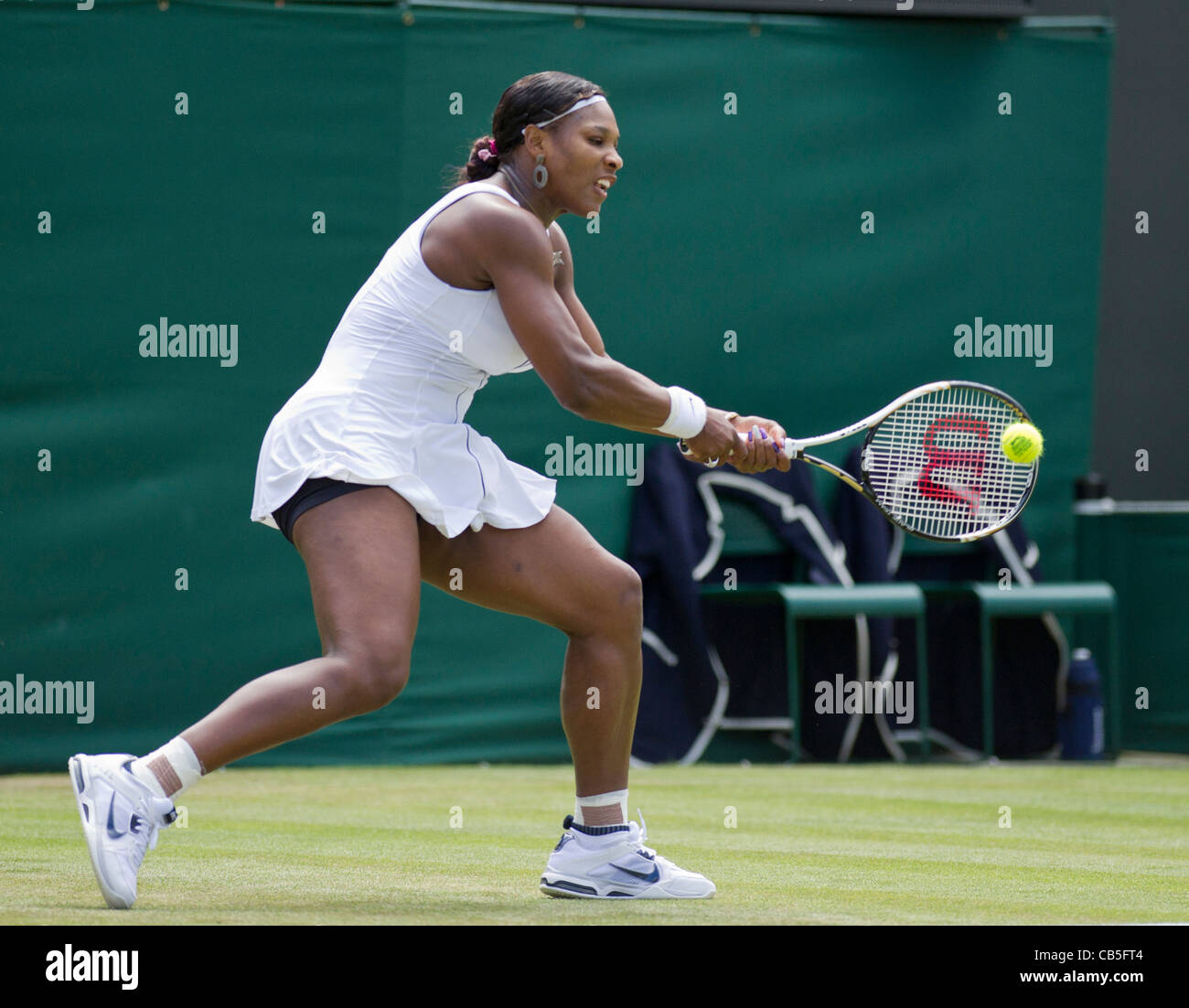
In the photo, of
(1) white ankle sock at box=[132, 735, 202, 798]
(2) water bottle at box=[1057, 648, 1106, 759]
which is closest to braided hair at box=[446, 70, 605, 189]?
(1) white ankle sock at box=[132, 735, 202, 798]

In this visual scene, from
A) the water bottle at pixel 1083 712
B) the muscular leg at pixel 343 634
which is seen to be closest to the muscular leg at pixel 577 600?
the muscular leg at pixel 343 634

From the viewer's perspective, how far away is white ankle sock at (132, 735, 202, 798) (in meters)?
3.17

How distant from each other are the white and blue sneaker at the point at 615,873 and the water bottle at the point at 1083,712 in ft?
14.1

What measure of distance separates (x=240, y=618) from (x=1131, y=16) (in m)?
4.90

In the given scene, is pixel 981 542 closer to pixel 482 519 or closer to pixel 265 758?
pixel 265 758

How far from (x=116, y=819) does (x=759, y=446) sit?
4.70ft

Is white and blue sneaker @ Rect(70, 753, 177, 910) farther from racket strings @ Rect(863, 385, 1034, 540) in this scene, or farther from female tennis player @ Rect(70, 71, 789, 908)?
racket strings @ Rect(863, 385, 1034, 540)

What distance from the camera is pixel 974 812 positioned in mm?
5738

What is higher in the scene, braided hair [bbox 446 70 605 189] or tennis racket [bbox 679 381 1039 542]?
braided hair [bbox 446 70 605 189]

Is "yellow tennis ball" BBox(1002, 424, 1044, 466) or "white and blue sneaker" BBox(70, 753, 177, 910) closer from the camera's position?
"white and blue sneaker" BBox(70, 753, 177, 910)

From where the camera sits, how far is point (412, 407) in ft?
11.4

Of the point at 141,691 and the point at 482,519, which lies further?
the point at 141,691

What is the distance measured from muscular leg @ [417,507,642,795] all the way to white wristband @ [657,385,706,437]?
274 millimetres
